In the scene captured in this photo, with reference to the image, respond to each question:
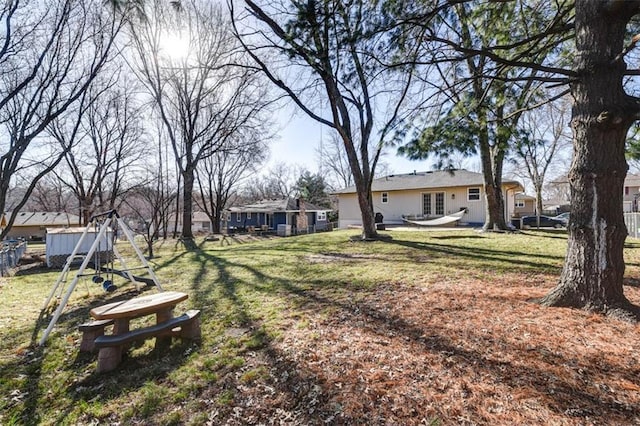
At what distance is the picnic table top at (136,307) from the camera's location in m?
2.84

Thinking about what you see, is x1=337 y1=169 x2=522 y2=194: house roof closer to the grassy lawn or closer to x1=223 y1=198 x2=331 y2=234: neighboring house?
x1=223 y1=198 x2=331 y2=234: neighboring house

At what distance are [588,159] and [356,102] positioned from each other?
7.87m

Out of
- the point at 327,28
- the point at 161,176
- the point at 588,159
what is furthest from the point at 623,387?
the point at 161,176

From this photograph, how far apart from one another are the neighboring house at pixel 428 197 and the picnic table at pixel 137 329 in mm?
14519

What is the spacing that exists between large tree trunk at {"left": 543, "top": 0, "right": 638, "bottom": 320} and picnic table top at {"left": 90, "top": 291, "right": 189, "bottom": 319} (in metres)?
4.11

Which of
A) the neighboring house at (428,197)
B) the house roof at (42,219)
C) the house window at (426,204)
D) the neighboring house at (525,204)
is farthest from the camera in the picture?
the house roof at (42,219)

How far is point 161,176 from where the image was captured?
20281 millimetres

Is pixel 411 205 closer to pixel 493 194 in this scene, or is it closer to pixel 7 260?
pixel 493 194

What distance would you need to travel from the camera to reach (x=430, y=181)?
18.5m

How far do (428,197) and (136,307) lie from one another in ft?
57.8

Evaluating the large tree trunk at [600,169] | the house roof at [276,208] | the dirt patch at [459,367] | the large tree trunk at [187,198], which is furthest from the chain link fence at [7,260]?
the house roof at [276,208]

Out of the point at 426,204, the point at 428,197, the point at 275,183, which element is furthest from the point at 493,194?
the point at 275,183

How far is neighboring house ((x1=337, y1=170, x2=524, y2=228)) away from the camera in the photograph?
16672 mm

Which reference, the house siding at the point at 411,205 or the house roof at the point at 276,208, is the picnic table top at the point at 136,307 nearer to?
the house siding at the point at 411,205
